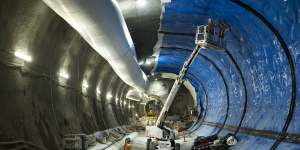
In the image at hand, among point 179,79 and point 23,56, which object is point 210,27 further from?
point 23,56

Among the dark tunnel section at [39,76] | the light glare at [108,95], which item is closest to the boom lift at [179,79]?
the dark tunnel section at [39,76]

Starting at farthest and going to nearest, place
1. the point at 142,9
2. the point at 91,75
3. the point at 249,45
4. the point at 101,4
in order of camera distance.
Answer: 1. the point at 91,75
2. the point at 142,9
3. the point at 249,45
4. the point at 101,4

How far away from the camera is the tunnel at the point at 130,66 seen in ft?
18.0

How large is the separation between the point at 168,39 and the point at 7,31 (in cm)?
853

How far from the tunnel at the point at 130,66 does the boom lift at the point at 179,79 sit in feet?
2.12

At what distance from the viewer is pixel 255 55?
8.28 m

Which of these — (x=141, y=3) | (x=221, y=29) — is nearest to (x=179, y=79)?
(x=221, y=29)

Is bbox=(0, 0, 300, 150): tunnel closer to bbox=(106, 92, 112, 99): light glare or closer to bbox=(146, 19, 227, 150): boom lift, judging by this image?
bbox=(146, 19, 227, 150): boom lift

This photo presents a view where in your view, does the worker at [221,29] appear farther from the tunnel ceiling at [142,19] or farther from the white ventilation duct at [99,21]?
the white ventilation duct at [99,21]

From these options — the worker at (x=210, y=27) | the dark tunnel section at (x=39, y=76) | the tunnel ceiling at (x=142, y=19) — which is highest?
the tunnel ceiling at (x=142, y=19)

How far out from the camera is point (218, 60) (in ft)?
42.1

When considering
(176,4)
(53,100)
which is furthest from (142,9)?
(53,100)

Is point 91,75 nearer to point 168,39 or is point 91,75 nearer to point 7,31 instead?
point 168,39

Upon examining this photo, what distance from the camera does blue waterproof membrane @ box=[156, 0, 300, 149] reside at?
618 cm
